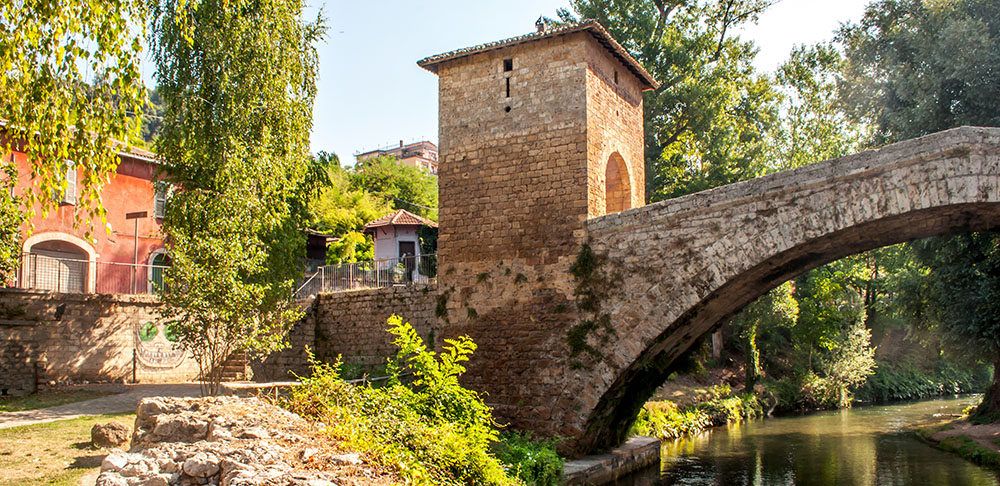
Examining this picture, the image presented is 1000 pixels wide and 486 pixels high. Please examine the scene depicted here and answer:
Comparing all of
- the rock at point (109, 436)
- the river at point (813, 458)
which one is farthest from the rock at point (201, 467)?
the river at point (813, 458)

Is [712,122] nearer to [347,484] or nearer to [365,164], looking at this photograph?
[347,484]

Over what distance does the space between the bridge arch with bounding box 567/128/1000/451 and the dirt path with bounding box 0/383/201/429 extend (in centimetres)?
806

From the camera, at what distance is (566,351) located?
12.1 metres

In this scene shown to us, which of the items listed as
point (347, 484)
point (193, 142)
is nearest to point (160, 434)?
point (347, 484)

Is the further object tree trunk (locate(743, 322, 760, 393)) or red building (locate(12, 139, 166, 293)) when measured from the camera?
tree trunk (locate(743, 322, 760, 393))

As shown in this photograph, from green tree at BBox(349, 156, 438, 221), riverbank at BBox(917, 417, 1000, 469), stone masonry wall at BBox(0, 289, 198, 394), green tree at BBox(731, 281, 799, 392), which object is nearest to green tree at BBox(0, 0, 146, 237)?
stone masonry wall at BBox(0, 289, 198, 394)

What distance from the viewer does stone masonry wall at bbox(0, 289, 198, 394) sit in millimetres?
15115

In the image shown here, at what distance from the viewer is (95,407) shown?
44.1 feet

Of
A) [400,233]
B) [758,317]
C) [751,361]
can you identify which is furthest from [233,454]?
[400,233]

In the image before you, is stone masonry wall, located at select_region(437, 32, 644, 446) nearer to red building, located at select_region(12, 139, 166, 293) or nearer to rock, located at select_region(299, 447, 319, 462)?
rock, located at select_region(299, 447, 319, 462)

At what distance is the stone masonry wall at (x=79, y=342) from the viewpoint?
1511cm

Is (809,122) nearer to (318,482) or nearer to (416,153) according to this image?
(318,482)

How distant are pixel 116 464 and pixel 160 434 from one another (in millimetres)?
1033

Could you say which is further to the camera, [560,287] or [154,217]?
[154,217]
